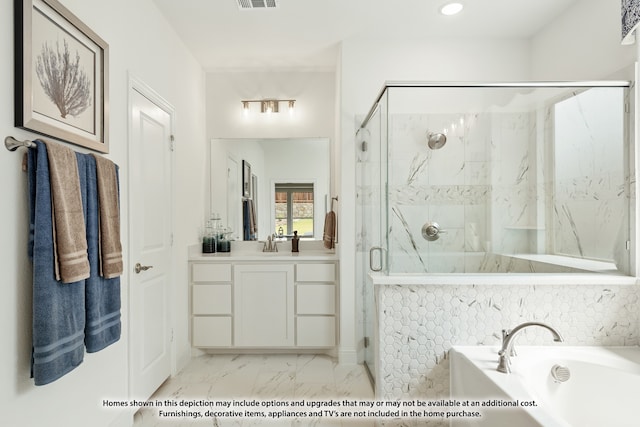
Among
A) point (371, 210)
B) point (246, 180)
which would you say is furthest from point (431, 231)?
point (246, 180)

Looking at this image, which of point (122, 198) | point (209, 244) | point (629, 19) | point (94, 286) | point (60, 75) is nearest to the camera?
point (60, 75)

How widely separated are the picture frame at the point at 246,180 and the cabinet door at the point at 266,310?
0.79m

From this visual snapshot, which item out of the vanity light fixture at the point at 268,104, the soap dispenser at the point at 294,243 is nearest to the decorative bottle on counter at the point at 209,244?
the soap dispenser at the point at 294,243

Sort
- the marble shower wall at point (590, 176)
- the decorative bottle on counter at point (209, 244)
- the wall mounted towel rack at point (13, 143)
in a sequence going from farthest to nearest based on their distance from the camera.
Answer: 1. the decorative bottle on counter at point (209, 244)
2. the marble shower wall at point (590, 176)
3. the wall mounted towel rack at point (13, 143)

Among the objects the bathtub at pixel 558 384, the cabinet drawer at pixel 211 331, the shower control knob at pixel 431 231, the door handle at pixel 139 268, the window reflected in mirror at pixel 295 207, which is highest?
the window reflected in mirror at pixel 295 207

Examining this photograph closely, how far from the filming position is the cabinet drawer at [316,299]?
3193mm

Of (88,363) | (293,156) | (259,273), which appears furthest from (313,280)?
(88,363)

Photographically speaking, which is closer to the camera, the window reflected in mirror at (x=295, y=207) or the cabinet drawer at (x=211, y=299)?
the cabinet drawer at (x=211, y=299)

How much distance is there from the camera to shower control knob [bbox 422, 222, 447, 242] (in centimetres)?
229

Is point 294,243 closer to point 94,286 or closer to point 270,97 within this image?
point 270,97

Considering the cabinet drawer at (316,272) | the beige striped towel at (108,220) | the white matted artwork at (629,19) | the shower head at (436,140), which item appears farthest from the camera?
the cabinet drawer at (316,272)

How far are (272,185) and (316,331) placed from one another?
1.41 m

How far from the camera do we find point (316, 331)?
3203 millimetres

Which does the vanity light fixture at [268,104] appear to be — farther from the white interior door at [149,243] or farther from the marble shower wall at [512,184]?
the marble shower wall at [512,184]
